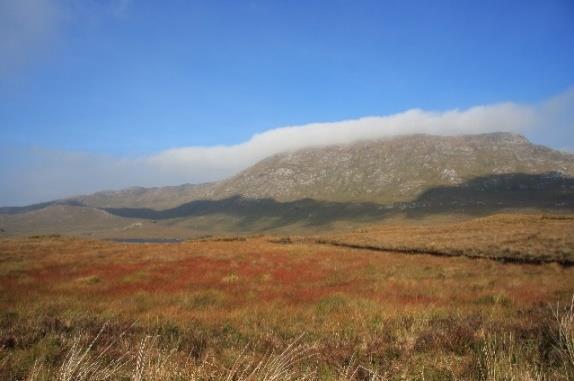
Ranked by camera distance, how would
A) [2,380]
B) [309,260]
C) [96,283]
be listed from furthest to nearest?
1. [309,260]
2. [96,283]
3. [2,380]

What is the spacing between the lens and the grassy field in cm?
511

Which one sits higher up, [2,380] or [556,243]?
[2,380]

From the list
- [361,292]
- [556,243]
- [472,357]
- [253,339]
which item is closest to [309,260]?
[361,292]

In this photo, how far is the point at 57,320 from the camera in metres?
9.01

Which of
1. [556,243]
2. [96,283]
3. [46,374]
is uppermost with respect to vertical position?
[46,374]

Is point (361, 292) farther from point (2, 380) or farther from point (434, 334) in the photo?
point (2, 380)

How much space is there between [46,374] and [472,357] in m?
5.90

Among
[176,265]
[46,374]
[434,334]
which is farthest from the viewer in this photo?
[176,265]

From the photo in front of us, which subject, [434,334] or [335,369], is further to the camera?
[434,334]

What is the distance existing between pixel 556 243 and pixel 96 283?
36473 millimetres

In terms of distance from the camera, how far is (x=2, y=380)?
14.5 feet

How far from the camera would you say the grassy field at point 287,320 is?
Answer: 16.8 feet

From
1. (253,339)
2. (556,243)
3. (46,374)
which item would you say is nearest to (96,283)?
(253,339)

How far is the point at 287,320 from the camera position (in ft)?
35.7
